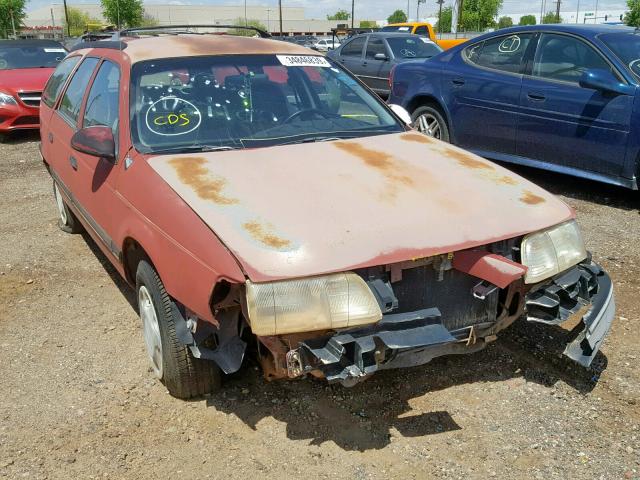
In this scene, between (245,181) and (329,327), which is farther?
(245,181)

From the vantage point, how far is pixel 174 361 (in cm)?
297

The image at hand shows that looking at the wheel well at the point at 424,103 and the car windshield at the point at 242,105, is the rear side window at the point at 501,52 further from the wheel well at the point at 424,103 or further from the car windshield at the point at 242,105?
the car windshield at the point at 242,105

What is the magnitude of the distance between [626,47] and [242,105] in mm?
4076

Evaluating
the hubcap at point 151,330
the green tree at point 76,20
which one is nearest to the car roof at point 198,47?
the hubcap at point 151,330

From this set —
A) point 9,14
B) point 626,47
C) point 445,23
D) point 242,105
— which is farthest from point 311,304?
point 445,23

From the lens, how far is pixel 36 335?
3.89 m

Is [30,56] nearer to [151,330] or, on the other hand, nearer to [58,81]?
[58,81]

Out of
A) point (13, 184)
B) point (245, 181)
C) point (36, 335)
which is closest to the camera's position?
point (245, 181)

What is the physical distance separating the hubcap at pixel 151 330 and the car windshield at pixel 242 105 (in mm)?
765

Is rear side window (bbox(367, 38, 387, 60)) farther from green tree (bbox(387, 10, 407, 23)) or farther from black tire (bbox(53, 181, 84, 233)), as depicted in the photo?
green tree (bbox(387, 10, 407, 23))

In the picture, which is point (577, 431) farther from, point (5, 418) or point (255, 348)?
point (5, 418)

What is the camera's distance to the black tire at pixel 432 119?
7.39m

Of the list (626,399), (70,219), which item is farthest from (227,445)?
(70,219)

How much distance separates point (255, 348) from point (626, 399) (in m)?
1.81
